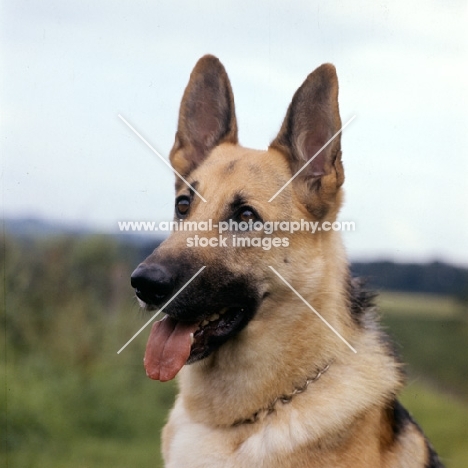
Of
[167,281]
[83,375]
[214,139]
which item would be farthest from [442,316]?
[167,281]

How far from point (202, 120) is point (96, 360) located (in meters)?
4.18

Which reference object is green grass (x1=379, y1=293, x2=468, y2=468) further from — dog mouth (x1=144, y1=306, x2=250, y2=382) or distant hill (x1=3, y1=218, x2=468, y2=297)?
dog mouth (x1=144, y1=306, x2=250, y2=382)

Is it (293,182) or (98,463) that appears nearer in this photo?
(293,182)

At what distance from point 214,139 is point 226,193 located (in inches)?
30.5

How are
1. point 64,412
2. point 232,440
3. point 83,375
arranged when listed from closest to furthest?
point 232,440, point 64,412, point 83,375

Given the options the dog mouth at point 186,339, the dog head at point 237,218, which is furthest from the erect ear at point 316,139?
the dog mouth at point 186,339

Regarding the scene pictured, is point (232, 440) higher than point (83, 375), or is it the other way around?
point (232, 440)

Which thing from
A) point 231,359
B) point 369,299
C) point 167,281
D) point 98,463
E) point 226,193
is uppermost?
point 226,193

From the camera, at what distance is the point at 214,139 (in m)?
4.38

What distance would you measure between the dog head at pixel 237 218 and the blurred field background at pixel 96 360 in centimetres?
199

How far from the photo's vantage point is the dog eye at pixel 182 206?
12.8ft

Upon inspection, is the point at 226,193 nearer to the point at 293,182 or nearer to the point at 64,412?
Result: the point at 293,182

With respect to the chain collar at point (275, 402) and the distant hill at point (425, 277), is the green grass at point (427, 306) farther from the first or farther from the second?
the chain collar at point (275, 402)

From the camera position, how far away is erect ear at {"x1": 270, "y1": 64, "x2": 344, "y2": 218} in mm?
3637
